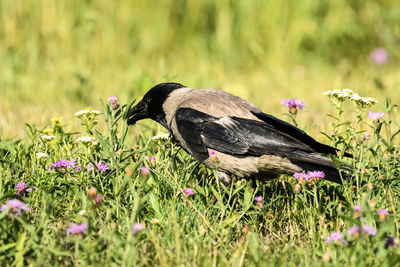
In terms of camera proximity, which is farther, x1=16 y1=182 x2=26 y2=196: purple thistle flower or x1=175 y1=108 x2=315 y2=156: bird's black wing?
x1=175 y1=108 x2=315 y2=156: bird's black wing

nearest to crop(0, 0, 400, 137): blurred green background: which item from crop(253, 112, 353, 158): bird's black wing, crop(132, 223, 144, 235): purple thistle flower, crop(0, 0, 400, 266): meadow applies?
crop(0, 0, 400, 266): meadow

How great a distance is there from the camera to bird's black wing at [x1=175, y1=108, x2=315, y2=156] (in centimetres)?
375

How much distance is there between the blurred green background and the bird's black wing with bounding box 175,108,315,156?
3618 millimetres

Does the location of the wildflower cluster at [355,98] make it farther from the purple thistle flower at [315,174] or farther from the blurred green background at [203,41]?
the blurred green background at [203,41]

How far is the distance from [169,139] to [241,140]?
51 cm

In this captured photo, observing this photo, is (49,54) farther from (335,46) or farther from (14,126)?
(335,46)

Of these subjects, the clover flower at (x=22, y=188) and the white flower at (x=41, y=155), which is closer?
the clover flower at (x=22, y=188)

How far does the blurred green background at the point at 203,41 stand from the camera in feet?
26.1

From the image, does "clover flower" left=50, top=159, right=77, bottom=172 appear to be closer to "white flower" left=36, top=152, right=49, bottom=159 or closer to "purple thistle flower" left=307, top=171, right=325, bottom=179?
"white flower" left=36, top=152, right=49, bottom=159

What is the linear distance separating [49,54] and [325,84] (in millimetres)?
3837

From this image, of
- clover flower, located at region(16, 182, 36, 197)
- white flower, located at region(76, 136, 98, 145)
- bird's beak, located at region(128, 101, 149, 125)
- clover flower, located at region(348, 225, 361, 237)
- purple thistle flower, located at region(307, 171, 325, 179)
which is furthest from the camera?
bird's beak, located at region(128, 101, 149, 125)

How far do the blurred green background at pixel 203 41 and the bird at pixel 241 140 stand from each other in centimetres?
353

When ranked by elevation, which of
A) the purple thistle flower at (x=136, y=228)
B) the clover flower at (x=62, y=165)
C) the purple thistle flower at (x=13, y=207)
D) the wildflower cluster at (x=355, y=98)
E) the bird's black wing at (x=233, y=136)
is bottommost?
the purple thistle flower at (x=136, y=228)

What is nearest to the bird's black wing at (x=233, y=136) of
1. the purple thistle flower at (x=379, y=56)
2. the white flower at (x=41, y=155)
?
the white flower at (x=41, y=155)
